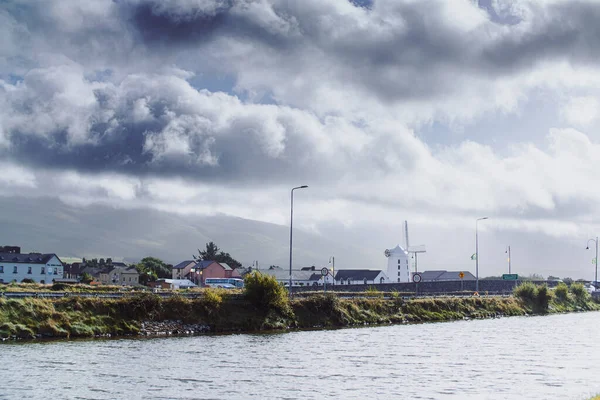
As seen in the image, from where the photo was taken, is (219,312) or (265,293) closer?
(219,312)

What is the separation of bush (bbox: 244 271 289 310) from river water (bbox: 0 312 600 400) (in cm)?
1116

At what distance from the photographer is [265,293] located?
67750mm

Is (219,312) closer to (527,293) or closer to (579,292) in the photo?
(527,293)

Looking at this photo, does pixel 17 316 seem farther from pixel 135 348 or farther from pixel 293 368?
pixel 293 368

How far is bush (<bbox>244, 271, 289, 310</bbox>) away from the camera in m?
67.8

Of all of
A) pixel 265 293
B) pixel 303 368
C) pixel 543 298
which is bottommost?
pixel 303 368

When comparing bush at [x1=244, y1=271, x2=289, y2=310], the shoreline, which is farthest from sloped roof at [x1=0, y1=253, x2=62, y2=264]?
bush at [x1=244, y1=271, x2=289, y2=310]

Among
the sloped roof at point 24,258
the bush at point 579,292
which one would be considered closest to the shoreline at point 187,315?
the bush at point 579,292

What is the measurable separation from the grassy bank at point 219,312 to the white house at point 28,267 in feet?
358

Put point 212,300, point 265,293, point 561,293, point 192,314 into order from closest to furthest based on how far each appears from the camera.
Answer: point 192,314, point 212,300, point 265,293, point 561,293

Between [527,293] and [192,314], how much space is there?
2793 inches

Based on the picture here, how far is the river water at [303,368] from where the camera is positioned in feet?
96.1

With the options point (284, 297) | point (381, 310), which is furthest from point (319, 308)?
point (381, 310)

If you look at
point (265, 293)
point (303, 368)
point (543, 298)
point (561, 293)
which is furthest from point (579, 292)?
point (303, 368)
